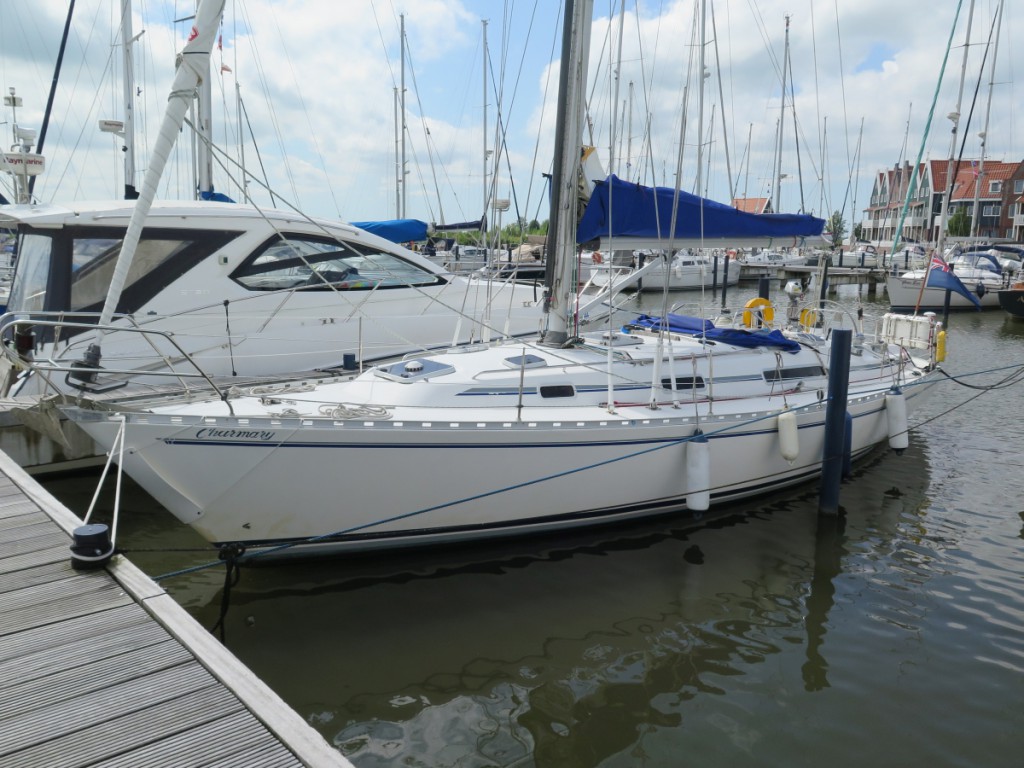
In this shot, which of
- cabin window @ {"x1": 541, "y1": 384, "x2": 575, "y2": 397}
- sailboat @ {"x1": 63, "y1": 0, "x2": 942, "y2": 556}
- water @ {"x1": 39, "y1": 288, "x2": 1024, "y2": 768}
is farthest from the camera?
cabin window @ {"x1": 541, "y1": 384, "x2": 575, "y2": 397}

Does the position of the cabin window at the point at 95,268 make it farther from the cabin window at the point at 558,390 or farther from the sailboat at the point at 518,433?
the cabin window at the point at 558,390

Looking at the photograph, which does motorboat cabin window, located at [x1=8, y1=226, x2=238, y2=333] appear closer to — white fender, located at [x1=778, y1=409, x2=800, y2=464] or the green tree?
white fender, located at [x1=778, y1=409, x2=800, y2=464]

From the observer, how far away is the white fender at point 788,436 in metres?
7.40

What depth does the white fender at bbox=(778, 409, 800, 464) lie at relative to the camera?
24.3 feet

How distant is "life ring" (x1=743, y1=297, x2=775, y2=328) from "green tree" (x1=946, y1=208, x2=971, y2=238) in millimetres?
61039

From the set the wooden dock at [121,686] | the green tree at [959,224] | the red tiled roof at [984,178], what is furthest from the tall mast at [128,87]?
the red tiled roof at [984,178]

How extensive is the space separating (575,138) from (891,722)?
552 cm

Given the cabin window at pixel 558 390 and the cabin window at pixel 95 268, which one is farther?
the cabin window at pixel 95 268

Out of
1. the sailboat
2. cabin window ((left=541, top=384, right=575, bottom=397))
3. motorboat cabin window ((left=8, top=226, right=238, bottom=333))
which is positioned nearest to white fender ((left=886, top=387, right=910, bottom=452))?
the sailboat

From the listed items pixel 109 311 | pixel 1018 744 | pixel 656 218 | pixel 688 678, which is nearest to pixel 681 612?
pixel 688 678

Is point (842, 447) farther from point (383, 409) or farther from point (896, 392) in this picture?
point (383, 409)

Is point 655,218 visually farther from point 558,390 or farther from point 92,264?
point 92,264

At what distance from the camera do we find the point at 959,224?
60562 mm

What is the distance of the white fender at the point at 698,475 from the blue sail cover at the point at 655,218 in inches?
82.2
